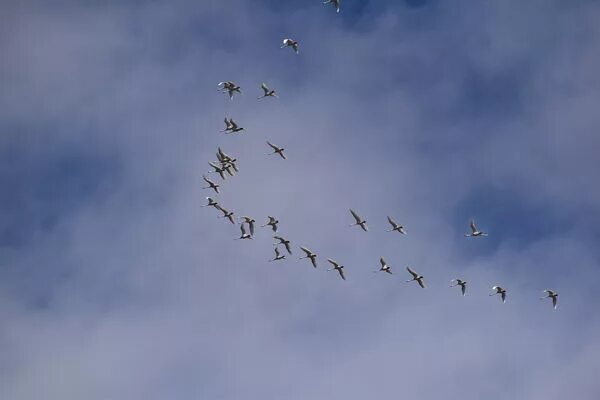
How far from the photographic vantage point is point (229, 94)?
200 meters

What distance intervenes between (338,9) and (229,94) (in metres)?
26.5

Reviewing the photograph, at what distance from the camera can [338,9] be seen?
183625mm

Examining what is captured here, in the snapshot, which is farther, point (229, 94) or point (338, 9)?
point (229, 94)
